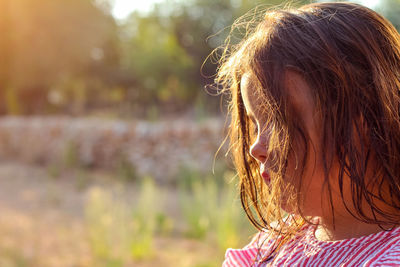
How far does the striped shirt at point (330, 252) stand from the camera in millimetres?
719

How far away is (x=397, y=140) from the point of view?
2.52ft

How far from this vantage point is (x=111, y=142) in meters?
8.45

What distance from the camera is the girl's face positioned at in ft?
2.50

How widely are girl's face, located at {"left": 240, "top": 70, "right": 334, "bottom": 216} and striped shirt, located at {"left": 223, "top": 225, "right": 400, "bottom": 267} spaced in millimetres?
70

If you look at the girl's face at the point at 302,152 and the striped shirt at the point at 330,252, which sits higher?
the girl's face at the point at 302,152

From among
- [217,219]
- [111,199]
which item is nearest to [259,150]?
[217,219]

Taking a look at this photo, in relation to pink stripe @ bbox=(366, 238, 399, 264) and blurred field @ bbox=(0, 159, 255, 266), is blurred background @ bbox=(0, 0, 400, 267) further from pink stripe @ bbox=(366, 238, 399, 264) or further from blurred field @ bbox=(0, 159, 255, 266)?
pink stripe @ bbox=(366, 238, 399, 264)

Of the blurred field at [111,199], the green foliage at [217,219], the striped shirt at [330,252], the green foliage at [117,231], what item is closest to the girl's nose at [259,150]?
the striped shirt at [330,252]

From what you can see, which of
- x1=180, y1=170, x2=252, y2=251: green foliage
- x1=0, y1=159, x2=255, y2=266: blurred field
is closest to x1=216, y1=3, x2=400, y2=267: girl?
x1=0, y1=159, x2=255, y2=266: blurred field

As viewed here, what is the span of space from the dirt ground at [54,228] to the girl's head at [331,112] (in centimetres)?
239

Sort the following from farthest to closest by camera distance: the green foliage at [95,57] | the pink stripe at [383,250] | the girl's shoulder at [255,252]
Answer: the green foliage at [95,57]
the girl's shoulder at [255,252]
the pink stripe at [383,250]

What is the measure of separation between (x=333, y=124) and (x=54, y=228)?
4.61 metres

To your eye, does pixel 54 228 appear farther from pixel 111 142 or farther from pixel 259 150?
pixel 259 150

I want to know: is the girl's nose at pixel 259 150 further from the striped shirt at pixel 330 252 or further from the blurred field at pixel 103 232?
the blurred field at pixel 103 232
